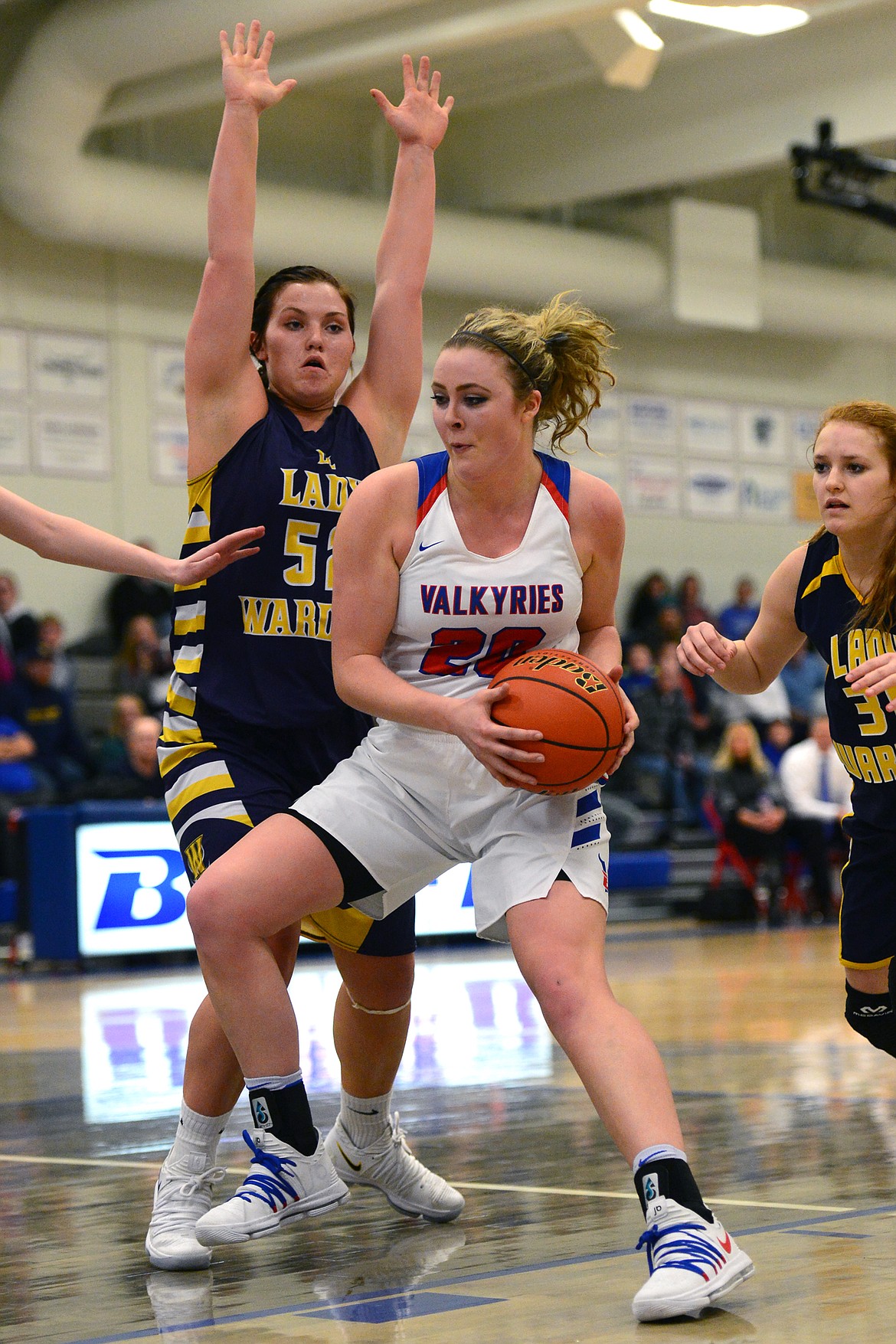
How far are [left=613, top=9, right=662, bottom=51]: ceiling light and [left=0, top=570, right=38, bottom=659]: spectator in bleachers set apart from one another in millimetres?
5908

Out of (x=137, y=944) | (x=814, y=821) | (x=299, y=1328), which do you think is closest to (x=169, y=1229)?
(x=299, y=1328)

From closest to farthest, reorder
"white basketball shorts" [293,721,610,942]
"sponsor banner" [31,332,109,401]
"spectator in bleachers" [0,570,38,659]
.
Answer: "white basketball shorts" [293,721,610,942]
"spectator in bleachers" [0,570,38,659]
"sponsor banner" [31,332,109,401]

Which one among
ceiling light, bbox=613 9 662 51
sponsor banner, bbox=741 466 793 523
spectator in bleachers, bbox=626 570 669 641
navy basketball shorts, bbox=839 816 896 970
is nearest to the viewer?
navy basketball shorts, bbox=839 816 896 970

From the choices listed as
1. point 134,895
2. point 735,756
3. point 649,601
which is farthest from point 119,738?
point 649,601

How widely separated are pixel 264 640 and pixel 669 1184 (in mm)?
1338

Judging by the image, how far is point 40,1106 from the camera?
5445 millimetres

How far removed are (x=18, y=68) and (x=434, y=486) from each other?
37.3ft

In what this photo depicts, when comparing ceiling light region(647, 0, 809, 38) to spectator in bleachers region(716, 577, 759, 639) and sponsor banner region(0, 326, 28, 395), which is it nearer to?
sponsor banner region(0, 326, 28, 395)

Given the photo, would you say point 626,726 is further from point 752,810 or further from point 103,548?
point 752,810

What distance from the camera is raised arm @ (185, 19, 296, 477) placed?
353 centimetres

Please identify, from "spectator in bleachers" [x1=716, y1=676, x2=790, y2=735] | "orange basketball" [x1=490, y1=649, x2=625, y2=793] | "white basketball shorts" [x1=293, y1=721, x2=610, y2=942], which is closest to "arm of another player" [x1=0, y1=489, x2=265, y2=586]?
"white basketball shorts" [x1=293, y1=721, x2=610, y2=942]

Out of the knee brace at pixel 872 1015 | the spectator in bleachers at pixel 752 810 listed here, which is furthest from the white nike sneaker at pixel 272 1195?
the spectator in bleachers at pixel 752 810

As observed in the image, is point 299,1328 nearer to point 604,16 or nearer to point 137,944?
point 137,944

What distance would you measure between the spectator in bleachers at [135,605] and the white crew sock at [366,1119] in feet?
35.9
